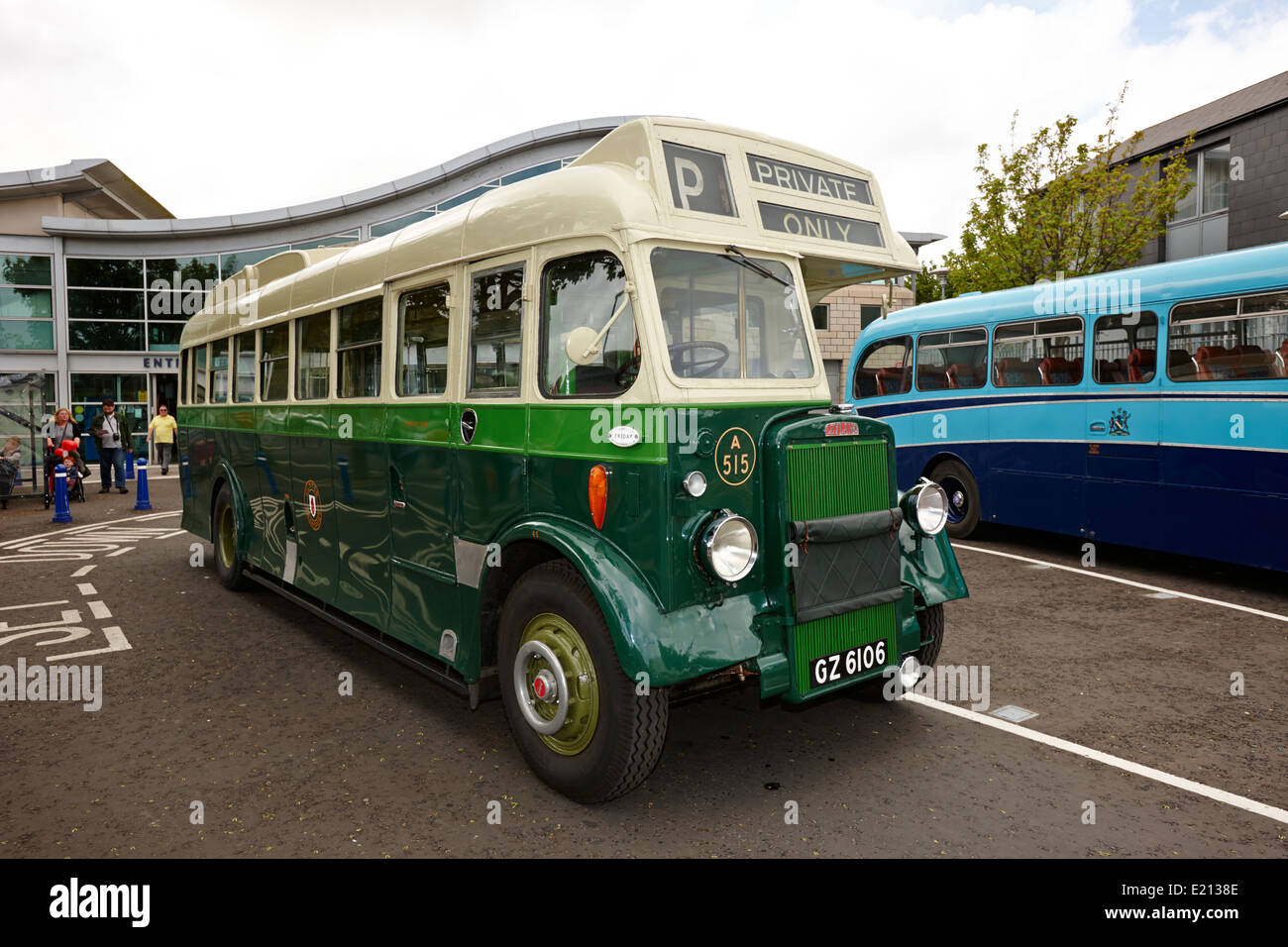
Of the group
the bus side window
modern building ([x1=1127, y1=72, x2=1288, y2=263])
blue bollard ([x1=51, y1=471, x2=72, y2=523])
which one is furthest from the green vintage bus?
modern building ([x1=1127, y1=72, x2=1288, y2=263])

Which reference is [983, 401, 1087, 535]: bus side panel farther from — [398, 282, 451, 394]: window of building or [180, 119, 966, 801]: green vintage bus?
[398, 282, 451, 394]: window of building

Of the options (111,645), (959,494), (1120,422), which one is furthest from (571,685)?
(959,494)

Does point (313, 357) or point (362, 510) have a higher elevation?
point (313, 357)

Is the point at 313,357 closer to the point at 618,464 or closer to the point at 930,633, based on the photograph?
the point at 618,464

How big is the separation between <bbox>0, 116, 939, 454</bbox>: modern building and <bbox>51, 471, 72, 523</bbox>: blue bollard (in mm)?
14713

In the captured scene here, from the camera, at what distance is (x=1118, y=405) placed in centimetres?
902

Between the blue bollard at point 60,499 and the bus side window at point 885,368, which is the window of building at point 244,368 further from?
the bus side window at point 885,368

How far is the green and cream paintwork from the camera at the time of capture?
149 inches

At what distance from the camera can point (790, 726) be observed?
4.90m

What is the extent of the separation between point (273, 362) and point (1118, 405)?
8.32 metres

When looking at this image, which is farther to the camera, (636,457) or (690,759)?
(690,759)

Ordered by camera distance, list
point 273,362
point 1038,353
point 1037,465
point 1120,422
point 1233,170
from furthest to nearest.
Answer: point 1233,170 → point 1038,353 → point 1037,465 → point 1120,422 → point 273,362

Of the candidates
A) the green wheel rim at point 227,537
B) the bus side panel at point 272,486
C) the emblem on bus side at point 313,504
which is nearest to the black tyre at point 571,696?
the emblem on bus side at point 313,504

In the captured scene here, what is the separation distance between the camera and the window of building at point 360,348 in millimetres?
5426
